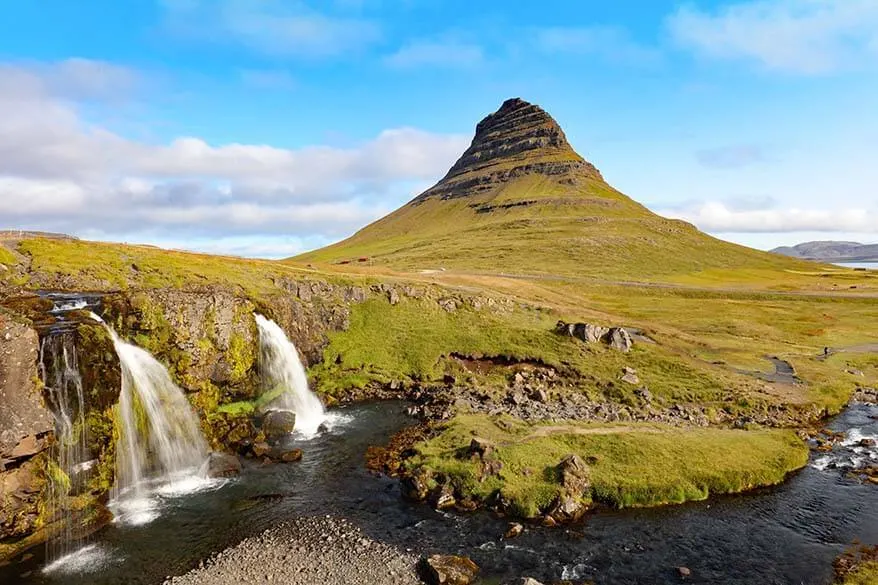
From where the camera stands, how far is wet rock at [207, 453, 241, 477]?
120 feet

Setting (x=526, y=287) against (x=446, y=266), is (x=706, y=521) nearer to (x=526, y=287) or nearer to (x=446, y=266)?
(x=526, y=287)

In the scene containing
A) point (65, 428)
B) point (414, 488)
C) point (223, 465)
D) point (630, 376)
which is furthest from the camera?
point (630, 376)

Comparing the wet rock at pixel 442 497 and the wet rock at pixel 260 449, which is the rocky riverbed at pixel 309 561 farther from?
the wet rock at pixel 260 449

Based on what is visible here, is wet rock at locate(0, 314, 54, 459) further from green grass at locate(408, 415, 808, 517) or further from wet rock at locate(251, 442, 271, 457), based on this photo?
green grass at locate(408, 415, 808, 517)

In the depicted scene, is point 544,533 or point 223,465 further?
point 223,465

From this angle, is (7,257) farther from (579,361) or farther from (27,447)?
(579,361)

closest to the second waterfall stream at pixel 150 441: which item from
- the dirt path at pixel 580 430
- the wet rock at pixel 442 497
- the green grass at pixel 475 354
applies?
the wet rock at pixel 442 497

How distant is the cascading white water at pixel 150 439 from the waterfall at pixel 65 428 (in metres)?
2.67

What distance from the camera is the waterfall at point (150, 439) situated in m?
33.8

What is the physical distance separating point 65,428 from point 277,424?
1695 cm

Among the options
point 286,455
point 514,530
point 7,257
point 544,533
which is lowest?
point 544,533

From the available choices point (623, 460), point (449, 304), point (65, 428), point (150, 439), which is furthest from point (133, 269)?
point (623, 460)

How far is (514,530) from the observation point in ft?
96.1

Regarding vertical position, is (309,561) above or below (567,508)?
above
